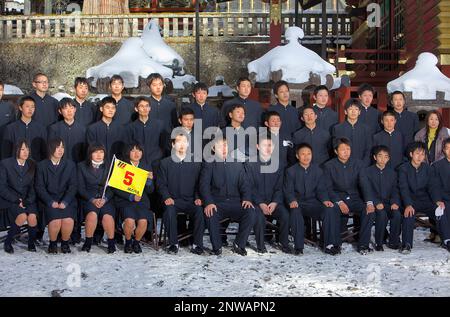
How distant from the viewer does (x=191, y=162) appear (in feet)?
24.6

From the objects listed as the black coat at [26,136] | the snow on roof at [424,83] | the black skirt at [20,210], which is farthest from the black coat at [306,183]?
the snow on roof at [424,83]

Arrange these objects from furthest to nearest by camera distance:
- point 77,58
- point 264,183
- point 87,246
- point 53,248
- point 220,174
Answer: point 77,58
point 264,183
point 220,174
point 87,246
point 53,248

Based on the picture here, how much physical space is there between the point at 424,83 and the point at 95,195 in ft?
20.2

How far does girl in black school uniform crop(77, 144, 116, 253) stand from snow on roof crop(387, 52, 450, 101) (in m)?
5.70

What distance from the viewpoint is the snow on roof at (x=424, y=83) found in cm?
1080

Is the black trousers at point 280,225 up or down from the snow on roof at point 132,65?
down

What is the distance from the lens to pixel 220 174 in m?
7.44

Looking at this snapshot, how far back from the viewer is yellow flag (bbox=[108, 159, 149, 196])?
7.12 metres

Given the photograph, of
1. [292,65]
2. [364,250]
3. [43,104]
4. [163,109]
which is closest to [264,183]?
[364,250]

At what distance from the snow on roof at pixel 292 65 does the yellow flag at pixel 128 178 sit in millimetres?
4237

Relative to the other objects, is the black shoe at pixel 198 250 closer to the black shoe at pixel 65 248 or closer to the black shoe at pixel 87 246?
the black shoe at pixel 87 246

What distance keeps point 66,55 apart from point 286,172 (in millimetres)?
12237

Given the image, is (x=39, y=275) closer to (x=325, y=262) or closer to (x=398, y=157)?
(x=325, y=262)

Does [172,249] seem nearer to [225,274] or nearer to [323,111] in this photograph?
[225,274]
